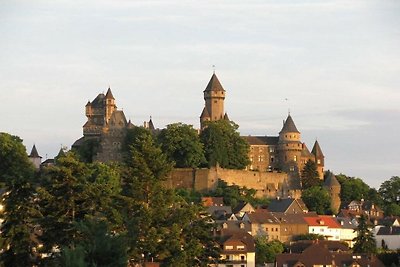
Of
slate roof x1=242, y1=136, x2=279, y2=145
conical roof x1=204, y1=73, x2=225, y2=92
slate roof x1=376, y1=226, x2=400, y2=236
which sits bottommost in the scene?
slate roof x1=376, y1=226, x2=400, y2=236

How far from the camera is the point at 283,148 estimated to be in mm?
128000

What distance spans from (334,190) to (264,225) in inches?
1042

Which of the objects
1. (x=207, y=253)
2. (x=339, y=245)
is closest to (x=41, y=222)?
(x=207, y=253)

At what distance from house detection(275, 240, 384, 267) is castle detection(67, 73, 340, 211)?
2990cm

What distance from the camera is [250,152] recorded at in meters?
127

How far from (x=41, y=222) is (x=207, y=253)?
8.92m

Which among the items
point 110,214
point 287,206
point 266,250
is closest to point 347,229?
point 287,206

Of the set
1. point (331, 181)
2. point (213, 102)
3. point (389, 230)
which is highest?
point (213, 102)

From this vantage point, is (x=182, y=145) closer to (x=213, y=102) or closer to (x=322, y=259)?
(x=213, y=102)

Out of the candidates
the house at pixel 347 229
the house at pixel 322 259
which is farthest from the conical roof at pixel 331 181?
the house at pixel 322 259

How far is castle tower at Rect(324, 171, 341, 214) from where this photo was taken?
12295 centimetres

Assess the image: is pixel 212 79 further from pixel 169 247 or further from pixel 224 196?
pixel 169 247

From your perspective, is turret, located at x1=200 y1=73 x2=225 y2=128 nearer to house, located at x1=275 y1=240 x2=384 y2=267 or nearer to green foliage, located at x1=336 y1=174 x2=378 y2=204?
green foliage, located at x1=336 y1=174 x2=378 y2=204

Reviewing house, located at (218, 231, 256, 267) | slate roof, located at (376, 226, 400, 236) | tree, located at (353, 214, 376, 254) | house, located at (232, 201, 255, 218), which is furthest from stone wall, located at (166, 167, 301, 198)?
house, located at (218, 231, 256, 267)
